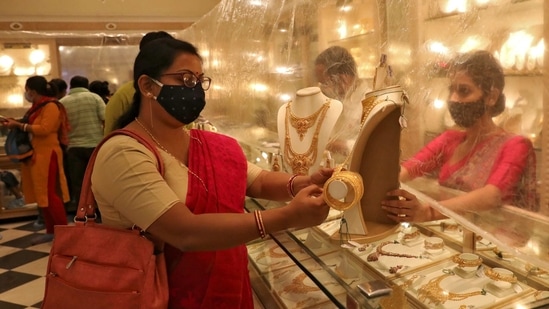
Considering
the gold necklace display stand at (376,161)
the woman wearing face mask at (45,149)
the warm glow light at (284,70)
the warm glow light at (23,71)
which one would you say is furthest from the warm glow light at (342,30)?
the warm glow light at (23,71)

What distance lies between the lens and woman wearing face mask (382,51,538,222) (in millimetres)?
919

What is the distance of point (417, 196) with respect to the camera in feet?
4.03

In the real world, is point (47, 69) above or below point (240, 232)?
above

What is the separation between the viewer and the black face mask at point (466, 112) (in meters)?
0.99

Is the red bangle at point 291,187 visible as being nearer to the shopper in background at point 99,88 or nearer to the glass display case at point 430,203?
the glass display case at point 430,203

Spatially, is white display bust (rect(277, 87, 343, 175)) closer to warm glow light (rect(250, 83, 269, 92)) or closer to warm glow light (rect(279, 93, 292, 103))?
warm glow light (rect(279, 93, 292, 103))

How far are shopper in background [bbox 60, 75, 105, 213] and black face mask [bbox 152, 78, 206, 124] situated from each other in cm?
357

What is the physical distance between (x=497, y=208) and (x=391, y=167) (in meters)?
0.34

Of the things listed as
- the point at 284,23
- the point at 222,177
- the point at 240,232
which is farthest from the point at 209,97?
the point at 240,232

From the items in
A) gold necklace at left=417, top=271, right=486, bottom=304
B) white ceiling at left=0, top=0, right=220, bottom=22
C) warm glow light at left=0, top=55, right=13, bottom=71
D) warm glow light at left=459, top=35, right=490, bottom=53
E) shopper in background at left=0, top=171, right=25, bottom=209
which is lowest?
shopper in background at left=0, top=171, right=25, bottom=209

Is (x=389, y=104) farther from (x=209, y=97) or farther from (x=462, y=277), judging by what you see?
(x=209, y=97)

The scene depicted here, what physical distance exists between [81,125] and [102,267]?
366cm

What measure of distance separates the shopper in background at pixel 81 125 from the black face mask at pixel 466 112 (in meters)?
4.02

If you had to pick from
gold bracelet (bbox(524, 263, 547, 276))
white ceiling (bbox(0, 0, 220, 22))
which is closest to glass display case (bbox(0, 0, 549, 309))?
gold bracelet (bbox(524, 263, 547, 276))
